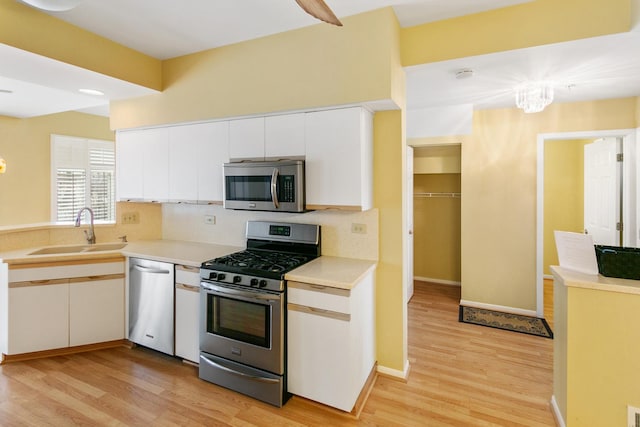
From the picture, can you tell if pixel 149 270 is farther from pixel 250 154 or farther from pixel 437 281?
pixel 437 281

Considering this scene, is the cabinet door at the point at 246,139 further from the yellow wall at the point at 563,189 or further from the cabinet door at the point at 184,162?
the yellow wall at the point at 563,189

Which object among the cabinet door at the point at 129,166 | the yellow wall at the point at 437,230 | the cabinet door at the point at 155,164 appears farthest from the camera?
the yellow wall at the point at 437,230

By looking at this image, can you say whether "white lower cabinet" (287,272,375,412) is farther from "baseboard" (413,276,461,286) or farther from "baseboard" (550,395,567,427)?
"baseboard" (413,276,461,286)

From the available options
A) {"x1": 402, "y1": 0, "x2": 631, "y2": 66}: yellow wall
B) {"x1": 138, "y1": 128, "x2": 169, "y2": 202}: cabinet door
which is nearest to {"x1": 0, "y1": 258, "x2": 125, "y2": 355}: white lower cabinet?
{"x1": 138, "y1": 128, "x2": 169, "y2": 202}: cabinet door

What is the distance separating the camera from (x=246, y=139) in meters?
2.74

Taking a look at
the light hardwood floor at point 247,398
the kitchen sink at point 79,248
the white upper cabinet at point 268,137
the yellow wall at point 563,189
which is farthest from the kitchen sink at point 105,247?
the yellow wall at point 563,189

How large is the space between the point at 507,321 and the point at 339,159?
2.98m

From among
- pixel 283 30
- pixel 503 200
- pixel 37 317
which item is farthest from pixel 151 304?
pixel 503 200

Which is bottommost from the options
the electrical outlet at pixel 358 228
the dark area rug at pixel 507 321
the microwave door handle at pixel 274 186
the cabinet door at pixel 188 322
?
the dark area rug at pixel 507 321

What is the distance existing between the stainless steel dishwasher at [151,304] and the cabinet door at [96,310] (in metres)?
0.14

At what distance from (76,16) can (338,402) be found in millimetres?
3384

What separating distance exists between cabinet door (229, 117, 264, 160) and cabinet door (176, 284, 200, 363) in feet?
4.03

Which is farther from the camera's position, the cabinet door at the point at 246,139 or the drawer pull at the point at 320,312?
the cabinet door at the point at 246,139

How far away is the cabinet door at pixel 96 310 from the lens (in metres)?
2.86
